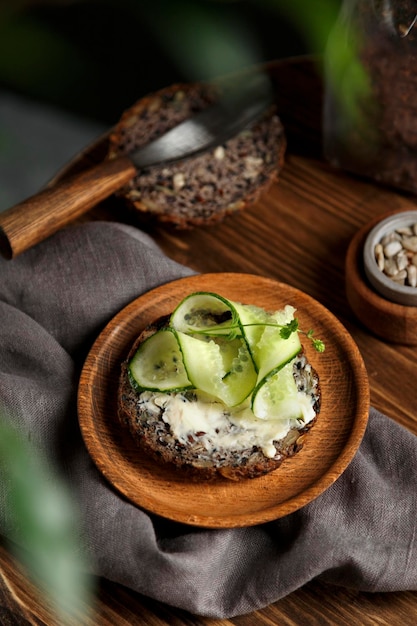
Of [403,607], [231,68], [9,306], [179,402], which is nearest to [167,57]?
[231,68]

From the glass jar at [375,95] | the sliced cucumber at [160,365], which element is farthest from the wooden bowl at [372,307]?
the sliced cucumber at [160,365]

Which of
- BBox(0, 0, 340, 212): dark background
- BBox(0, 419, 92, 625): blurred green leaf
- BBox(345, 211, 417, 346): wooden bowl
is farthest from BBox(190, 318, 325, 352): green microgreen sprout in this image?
BBox(0, 0, 340, 212): dark background

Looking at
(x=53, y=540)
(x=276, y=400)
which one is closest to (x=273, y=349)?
(x=276, y=400)

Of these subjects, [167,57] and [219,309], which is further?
[167,57]

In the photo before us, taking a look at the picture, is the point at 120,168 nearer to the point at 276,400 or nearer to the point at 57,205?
the point at 57,205

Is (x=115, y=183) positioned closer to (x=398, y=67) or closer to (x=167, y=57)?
(x=398, y=67)
